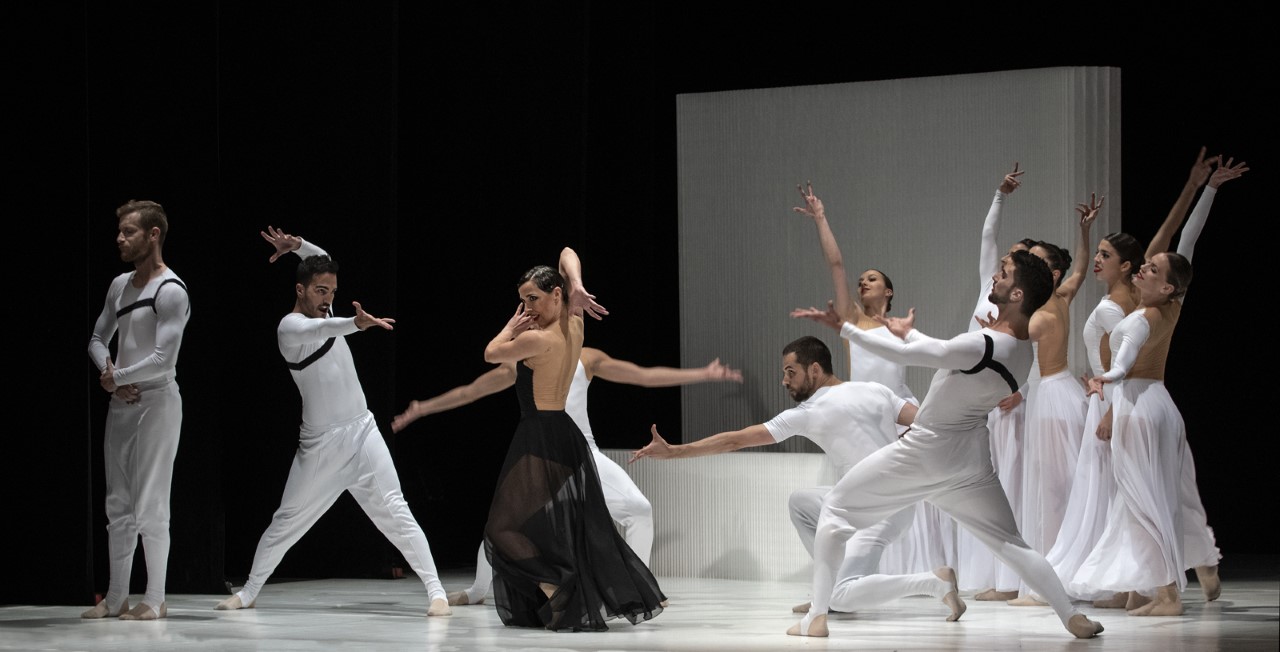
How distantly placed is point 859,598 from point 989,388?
40.8 inches

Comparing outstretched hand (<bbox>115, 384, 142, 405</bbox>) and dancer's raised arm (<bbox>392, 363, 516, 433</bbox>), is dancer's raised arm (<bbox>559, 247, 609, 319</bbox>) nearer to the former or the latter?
dancer's raised arm (<bbox>392, 363, 516, 433</bbox>)

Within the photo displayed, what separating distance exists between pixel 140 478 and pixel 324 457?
2.52 ft

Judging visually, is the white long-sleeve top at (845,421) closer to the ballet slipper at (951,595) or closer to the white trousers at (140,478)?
the ballet slipper at (951,595)

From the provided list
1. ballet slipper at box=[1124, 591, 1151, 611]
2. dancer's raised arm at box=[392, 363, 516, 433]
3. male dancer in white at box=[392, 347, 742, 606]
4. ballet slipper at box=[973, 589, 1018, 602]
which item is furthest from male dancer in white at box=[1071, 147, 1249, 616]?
dancer's raised arm at box=[392, 363, 516, 433]

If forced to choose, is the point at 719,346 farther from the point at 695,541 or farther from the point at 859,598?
the point at 859,598

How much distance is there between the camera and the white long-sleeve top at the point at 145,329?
677 centimetres

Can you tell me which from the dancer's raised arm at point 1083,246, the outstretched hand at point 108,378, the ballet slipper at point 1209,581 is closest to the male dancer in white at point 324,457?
the outstretched hand at point 108,378

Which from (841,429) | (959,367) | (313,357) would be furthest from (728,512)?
(959,367)

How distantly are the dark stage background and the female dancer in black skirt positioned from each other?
2097 millimetres

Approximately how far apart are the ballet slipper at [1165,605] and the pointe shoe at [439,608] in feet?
9.32

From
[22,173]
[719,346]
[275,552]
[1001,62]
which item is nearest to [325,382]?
[275,552]

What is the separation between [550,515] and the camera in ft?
21.1

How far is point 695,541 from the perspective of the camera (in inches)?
349

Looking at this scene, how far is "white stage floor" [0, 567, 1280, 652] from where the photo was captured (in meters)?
5.90
